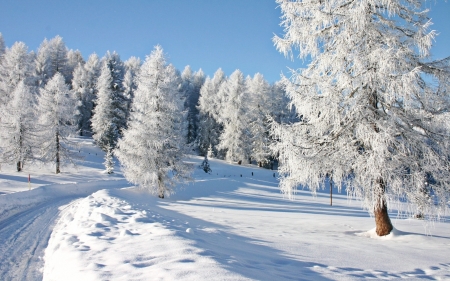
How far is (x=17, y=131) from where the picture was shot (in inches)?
1200

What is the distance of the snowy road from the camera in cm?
570

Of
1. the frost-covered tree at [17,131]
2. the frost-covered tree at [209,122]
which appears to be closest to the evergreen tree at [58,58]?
the frost-covered tree at [17,131]

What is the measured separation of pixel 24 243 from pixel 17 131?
92.9 ft

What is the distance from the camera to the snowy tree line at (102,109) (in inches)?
1217

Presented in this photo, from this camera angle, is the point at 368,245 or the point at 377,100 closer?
the point at 368,245

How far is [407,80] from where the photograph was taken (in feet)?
23.5

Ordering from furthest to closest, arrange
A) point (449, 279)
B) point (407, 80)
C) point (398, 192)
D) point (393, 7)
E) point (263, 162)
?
point (263, 162), point (393, 7), point (398, 192), point (407, 80), point (449, 279)

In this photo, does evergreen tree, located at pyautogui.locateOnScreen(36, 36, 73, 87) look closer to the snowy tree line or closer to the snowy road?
the snowy tree line

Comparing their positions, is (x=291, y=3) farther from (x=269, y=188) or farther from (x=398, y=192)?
(x=269, y=188)

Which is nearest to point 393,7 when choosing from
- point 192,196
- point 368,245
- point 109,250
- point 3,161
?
point 368,245

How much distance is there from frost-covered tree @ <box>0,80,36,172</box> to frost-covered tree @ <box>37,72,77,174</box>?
1.13m

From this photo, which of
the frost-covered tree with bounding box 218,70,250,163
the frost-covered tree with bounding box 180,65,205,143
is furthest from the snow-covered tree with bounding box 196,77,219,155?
the frost-covered tree with bounding box 218,70,250,163

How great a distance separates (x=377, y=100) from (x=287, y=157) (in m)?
3.08

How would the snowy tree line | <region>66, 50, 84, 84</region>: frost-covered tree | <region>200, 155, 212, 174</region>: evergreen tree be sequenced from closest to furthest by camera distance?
the snowy tree line
<region>200, 155, 212, 174</region>: evergreen tree
<region>66, 50, 84, 84</region>: frost-covered tree
